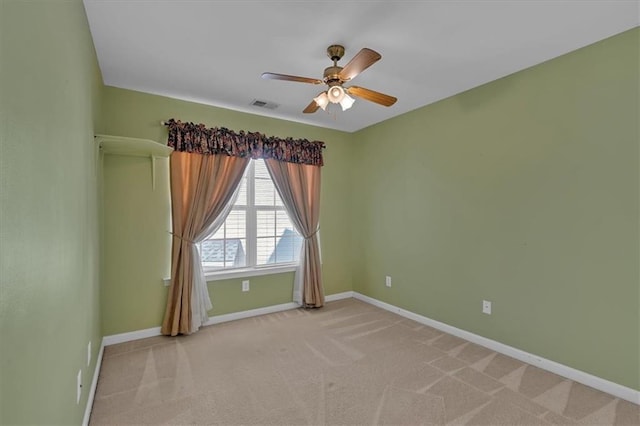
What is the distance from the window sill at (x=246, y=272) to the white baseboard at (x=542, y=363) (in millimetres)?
1608

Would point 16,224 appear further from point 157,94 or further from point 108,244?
point 157,94

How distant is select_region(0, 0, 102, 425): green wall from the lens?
80 cm

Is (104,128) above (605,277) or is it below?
above

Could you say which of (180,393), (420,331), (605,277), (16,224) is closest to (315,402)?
(180,393)

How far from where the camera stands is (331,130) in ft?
15.0

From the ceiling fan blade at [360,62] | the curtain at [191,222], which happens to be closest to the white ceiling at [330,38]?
the ceiling fan blade at [360,62]

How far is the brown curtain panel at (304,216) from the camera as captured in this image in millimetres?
4059

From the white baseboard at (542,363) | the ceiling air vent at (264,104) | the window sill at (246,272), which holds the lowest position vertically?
the white baseboard at (542,363)

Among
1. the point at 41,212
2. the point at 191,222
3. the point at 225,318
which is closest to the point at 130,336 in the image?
the point at 225,318

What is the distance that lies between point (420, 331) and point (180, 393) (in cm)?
241

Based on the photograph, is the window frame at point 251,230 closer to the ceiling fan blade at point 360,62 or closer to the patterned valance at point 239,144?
the patterned valance at point 239,144

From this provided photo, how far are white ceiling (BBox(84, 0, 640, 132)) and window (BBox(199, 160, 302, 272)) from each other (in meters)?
1.25

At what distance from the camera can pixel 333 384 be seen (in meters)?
2.38

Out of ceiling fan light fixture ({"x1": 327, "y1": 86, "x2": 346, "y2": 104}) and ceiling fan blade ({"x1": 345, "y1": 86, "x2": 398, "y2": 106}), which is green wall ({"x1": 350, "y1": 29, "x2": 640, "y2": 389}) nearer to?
ceiling fan blade ({"x1": 345, "y1": 86, "x2": 398, "y2": 106})
